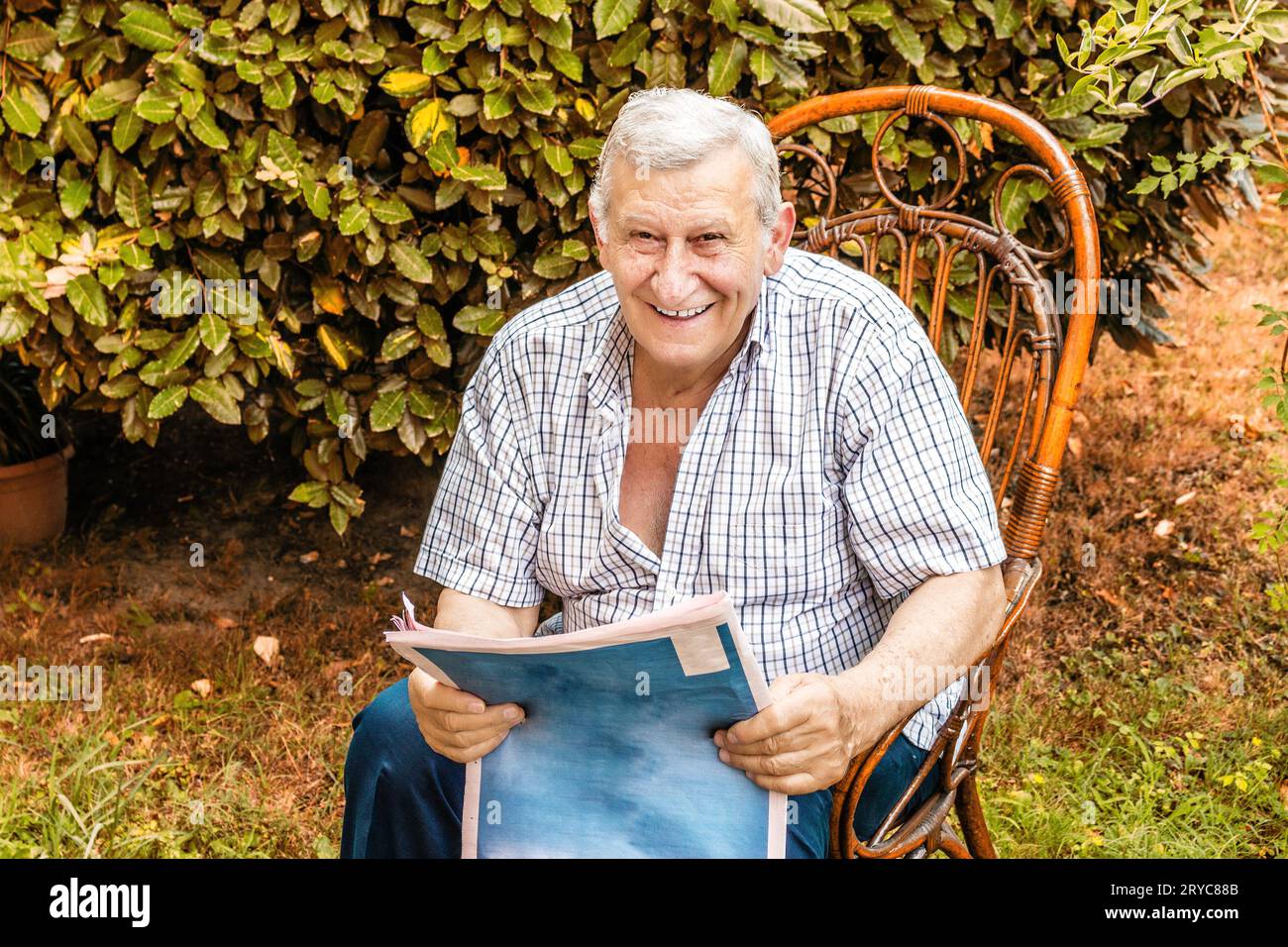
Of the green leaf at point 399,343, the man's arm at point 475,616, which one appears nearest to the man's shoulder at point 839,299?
the man's arm at point 475,616

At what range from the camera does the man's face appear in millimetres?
1829

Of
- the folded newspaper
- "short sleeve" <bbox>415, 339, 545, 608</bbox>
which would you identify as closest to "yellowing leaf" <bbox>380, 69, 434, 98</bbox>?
"short sleeve" <bbox>415, 339, 545, 608</bbox>

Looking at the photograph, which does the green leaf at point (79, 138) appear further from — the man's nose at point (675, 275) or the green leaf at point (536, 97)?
the man's nose at point (675, 275)

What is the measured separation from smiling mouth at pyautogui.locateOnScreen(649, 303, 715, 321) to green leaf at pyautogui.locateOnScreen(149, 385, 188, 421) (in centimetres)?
163

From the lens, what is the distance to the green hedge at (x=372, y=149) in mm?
2834

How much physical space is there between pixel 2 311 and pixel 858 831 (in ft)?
7.69

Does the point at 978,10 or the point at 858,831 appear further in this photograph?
the point at 978,10

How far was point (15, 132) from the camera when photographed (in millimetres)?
2947

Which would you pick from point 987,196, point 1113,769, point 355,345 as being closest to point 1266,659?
point 1113,769

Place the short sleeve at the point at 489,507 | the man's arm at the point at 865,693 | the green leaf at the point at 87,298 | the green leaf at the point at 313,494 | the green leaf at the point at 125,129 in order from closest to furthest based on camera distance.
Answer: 1. the man's arm at the point at 865,693
2. the short sleeve at the point at 489,507
3. the green leaf at the point at 125,129
4. the green leaf at the point at 87,298
5. the green leaf at the point at 313,494

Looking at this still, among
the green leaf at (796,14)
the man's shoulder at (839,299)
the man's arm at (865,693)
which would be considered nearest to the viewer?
the man's arm at (865,693)

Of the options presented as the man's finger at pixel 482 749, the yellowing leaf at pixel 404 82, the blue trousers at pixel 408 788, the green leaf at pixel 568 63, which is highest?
the green leaf at pixel 568 63

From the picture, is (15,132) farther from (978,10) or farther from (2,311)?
(978,10)

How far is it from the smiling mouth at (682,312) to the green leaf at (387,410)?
143cm
